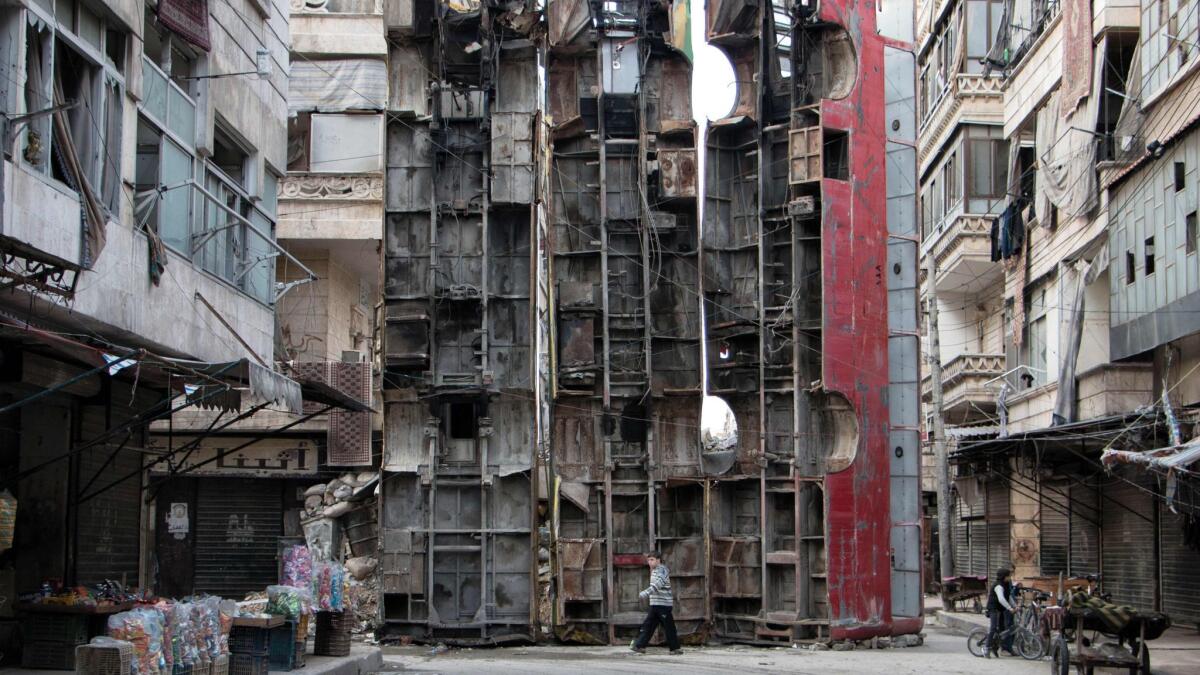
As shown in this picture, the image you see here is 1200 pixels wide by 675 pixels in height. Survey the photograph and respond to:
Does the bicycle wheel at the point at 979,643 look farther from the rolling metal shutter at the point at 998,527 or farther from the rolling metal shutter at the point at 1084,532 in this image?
the rolling metal shutter at the point at 998,527

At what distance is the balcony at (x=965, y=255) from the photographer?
113ft

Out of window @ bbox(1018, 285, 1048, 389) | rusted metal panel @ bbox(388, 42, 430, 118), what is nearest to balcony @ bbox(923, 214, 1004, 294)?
window @ bbox(1018, 285, 1048, 389)

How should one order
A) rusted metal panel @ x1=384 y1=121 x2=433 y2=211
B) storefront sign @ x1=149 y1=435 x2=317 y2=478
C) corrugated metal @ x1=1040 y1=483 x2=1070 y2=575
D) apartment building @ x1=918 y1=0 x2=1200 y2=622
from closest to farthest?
apartment building @ x1=918 y1=0 x2=1200 y2=622 < rusted metal panel @ x1=384 y1=121 x2=433 y2=211 < storefront sign @ x1=149 y1=435 x2=317 y2=478 < corrugated metal @ x1=1040 y1=483 x2=1070 y2=575

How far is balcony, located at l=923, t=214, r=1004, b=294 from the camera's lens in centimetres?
3444

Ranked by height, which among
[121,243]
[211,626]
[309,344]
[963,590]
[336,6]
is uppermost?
[336,6]

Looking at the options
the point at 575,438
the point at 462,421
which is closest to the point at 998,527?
the point at 575,438

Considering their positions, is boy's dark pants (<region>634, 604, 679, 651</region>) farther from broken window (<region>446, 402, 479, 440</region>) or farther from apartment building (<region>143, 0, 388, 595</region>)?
apartment building (<region>143, 0, 388, 595</region>)

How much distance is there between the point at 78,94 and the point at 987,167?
83.6 feet

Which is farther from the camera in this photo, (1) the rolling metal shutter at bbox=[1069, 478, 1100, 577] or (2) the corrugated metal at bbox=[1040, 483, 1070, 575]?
(2) the corrugated metal at bbox=[1040, 483, 1070, 575]

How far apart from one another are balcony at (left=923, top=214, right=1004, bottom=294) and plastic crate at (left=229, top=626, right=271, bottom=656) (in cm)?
2435

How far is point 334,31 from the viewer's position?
3030 cm

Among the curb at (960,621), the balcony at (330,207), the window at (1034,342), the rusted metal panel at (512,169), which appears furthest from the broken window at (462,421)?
the window at (1034,342)

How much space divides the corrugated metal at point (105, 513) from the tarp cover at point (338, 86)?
1266 cm

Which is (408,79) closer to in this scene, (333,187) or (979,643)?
(333,187)
